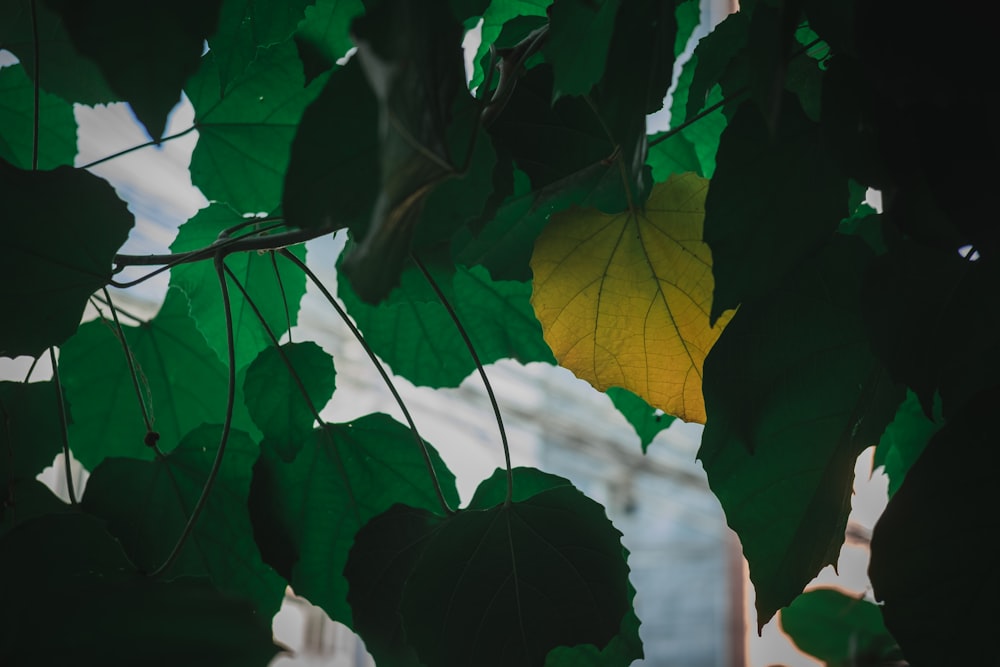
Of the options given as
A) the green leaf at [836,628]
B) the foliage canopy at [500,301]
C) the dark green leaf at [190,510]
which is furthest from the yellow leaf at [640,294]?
the green leaf at [836,628]

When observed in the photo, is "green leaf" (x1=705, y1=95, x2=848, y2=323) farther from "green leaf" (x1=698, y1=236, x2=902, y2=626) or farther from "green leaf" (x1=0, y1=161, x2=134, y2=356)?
"green leaf" (x1=0, y1=161, x2=134, y2=356)

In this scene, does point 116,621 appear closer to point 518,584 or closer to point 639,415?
point 518,584

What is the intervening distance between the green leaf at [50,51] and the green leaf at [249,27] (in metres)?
0.13

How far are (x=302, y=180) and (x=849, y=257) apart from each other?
25cm

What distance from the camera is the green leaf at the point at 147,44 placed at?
0.67 feet

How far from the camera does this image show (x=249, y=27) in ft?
1.26

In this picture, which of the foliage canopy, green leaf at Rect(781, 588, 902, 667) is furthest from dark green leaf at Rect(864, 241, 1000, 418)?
green leaf at Rect(781, 588, 902, 667)

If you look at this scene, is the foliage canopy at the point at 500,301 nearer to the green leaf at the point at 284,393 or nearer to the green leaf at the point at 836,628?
the green leaf at the point at 284,393

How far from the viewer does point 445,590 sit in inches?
14.8

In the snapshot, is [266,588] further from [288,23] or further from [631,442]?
[631,442]

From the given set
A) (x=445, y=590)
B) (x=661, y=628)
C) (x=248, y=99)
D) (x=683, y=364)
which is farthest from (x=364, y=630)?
(x=661, y=628)

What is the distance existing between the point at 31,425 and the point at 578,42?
40 cm

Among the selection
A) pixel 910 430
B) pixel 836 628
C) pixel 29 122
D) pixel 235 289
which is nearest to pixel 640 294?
pixel 910 430

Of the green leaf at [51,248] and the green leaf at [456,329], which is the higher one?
the green leaf at [456,329]
